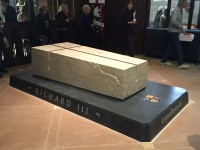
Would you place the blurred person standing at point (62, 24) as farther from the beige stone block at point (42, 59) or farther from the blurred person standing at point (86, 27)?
the beige stone block at point (42, 59)

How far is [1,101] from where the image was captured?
388 centimetres

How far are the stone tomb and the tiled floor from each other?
1.64 feet

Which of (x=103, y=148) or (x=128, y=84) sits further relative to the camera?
(x=128, y=84)

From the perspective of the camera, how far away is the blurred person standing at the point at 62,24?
593 centimetres

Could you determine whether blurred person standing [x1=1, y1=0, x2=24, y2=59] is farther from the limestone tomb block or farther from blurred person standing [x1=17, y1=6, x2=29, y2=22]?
the limestone tomb block

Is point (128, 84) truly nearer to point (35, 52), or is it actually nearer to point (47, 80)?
point (47, 80)

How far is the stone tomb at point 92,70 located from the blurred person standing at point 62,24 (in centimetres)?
184

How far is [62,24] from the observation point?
607 centimetres

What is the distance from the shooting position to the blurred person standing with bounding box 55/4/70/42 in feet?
19.5

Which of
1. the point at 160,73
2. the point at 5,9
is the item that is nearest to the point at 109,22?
the point at 160,73

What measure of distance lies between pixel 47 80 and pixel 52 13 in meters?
2.67

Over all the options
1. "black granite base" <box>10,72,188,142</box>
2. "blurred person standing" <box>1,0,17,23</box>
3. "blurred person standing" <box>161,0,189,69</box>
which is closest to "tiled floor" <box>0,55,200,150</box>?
"black granite base" <box>10,72,188,142</box>

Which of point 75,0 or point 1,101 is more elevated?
point 75,0

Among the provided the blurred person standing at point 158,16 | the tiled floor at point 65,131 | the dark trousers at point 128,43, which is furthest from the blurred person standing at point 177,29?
the tiled floor at point 65,131
